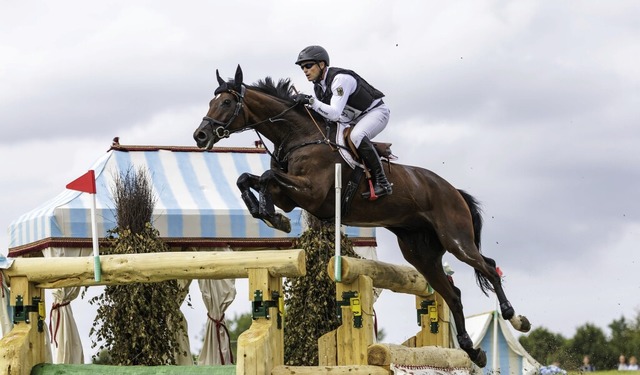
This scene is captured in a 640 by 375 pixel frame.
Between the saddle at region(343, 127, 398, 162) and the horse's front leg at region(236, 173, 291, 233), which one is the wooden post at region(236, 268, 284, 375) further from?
the saddle at region(343, 127, 398, 162)

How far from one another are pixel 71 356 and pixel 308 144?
17.2 feet

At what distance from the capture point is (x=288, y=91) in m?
8.50

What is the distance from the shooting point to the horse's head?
7.93 m

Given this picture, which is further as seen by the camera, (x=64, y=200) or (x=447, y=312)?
(x=64, y=200)

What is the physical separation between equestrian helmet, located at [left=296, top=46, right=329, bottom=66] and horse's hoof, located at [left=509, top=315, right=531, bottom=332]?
226 cm

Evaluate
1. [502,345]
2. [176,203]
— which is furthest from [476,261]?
[502,345]

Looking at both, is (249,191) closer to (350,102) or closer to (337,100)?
(337,100)

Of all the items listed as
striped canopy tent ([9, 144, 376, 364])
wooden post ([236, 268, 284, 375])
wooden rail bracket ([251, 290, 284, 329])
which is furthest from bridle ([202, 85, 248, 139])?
striped canopy tent ([9, 144, 376, 364])

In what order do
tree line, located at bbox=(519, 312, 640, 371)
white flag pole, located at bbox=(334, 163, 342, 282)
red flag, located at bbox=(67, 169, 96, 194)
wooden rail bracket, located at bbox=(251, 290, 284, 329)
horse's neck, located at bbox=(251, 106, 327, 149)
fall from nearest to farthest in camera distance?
1. wooden rail bracket, located at bbox=(251, 290, 284, 329)
2. white flag pole, located at bbox=(334, 163, 342, 282)
3. red flag, located at bbox=(67, 169, 96, 194)
4. horse's neck, located at bbox=(251, 106, 327, 149)
5. tree line, located at bbox=(519, 312, 640, 371)

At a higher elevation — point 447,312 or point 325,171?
point 325,171

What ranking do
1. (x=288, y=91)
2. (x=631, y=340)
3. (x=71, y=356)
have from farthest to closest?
(x=631, y=340) < (x=71, y=356) < (x=288, y=91)

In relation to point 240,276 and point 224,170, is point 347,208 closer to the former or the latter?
point 240,276

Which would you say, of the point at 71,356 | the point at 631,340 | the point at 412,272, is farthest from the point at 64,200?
the point at 631,340

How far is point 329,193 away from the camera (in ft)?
26.4
